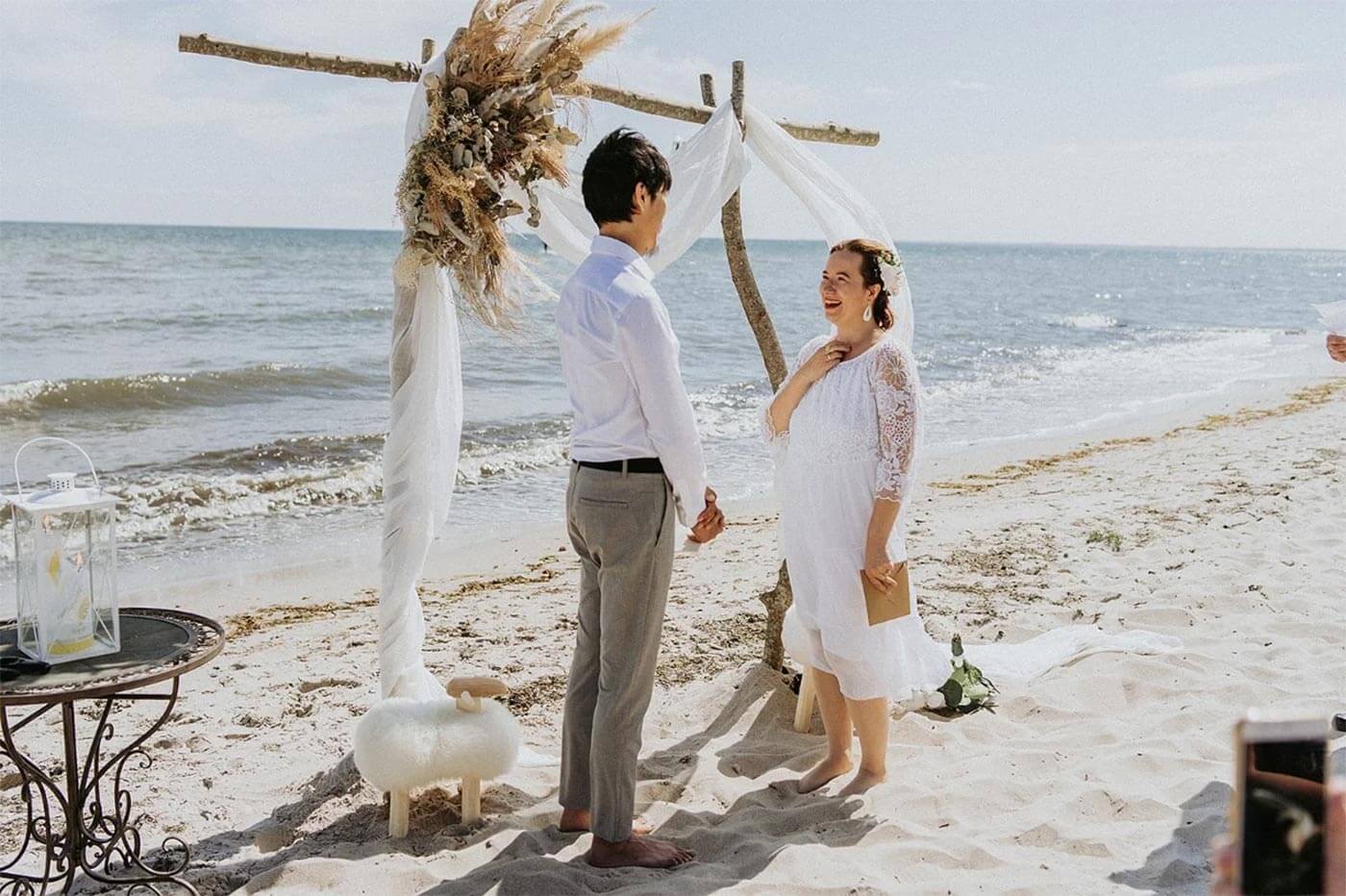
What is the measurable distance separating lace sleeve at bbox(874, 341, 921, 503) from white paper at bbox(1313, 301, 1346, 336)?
54.1 inches

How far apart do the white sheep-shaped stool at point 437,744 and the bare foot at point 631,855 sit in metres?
0.43

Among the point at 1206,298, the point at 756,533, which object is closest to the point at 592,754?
the point at 756,533

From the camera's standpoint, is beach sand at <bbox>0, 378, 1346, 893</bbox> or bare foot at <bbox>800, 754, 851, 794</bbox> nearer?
beach sand at <bbox>0, 378, 1346, 893</bbox>

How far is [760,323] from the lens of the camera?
4.73m

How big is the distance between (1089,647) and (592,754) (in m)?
2.56

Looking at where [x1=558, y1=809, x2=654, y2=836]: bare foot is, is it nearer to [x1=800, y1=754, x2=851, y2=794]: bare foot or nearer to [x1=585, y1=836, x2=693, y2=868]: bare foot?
[x1=585, y1=836, x2=693, y2=868]: bare foot

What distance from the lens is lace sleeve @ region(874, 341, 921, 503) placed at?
344 cm

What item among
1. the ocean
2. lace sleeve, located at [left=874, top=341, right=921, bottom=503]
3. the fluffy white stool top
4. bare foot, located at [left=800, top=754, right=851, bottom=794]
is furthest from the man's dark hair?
bare foot, located at [left=800, top=754, right=851, bottom=794]

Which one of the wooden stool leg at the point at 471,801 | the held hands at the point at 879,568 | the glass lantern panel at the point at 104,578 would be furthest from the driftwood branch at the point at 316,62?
the wooden stool leg at the point at 471,801

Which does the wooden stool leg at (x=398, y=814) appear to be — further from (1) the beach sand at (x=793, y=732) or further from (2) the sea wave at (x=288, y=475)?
(2) the sea wave at (x=288, y=475)

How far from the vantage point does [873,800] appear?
360cm

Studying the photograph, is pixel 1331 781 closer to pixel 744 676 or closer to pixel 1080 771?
pixel 1080 771

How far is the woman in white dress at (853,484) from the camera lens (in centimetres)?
346

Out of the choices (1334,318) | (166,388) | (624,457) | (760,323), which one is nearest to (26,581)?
(624,457)
